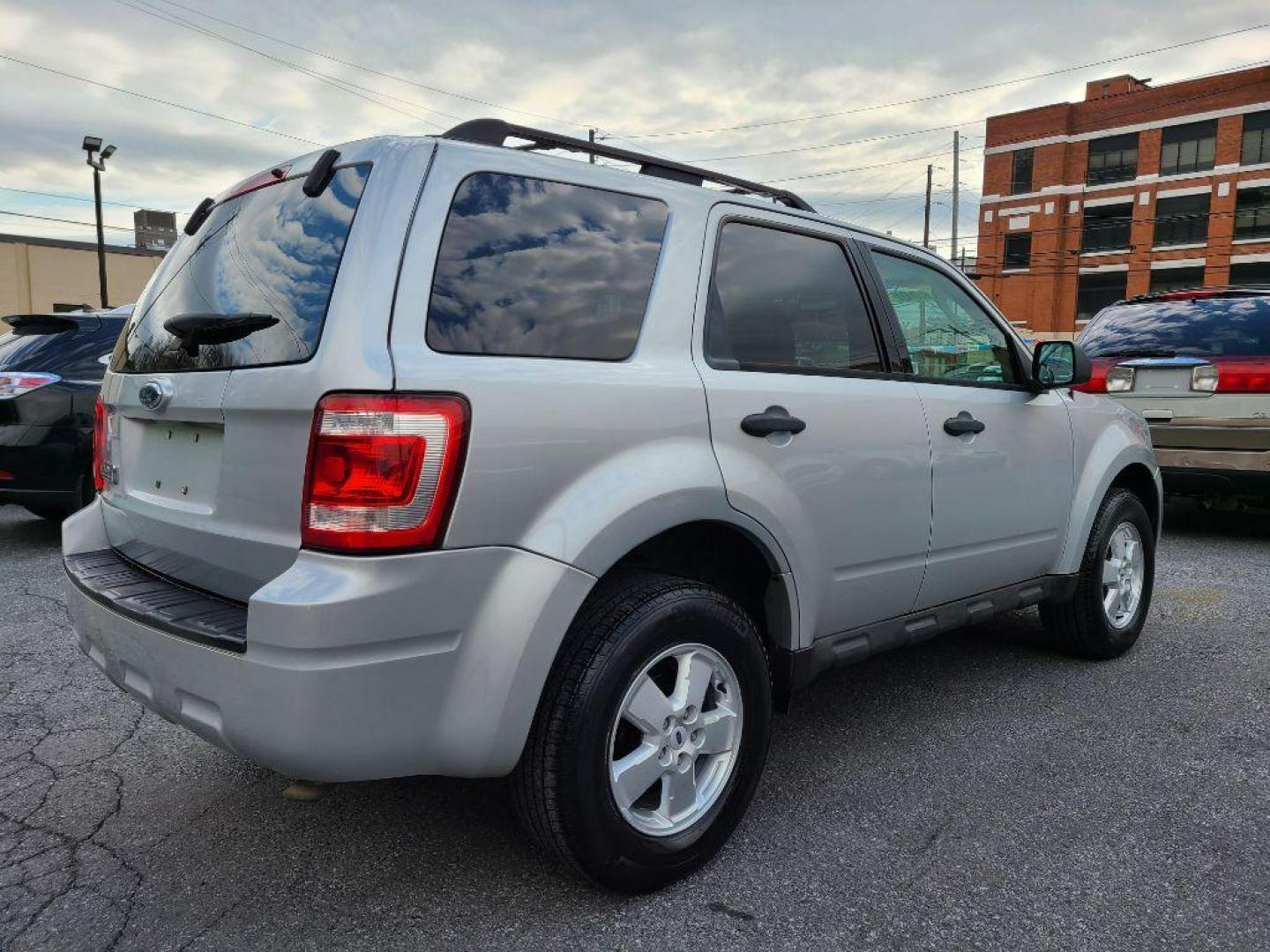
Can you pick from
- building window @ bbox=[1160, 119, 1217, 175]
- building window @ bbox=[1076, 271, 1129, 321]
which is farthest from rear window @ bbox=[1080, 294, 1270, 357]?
building window @ bbox=[1160, 119, 1217, 175]

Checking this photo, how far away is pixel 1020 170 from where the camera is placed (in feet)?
159

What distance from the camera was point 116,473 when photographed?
271 cm

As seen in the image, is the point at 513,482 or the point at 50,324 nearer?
the point at 513,482

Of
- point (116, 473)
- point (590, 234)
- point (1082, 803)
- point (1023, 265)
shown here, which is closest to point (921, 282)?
point (590, 234)

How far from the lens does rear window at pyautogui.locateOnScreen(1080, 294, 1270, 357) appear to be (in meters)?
6.34

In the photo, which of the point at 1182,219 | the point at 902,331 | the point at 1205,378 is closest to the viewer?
the point at 902,331

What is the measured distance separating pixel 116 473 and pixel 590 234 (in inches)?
62.0

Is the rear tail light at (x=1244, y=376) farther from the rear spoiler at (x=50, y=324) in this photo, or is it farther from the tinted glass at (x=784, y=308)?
the rear spoiler at (x=50, y=324)

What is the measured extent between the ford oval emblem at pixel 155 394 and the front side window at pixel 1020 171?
52672 mm

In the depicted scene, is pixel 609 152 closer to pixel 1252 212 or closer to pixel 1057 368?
pixel 1057 368

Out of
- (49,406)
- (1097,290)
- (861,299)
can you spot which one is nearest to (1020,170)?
(1097,290)

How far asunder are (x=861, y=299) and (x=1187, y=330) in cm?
476

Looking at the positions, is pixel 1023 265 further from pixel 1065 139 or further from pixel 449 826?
pixel 449 826

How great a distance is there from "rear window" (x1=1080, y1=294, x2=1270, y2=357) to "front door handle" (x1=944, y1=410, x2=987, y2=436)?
13.7 ft
